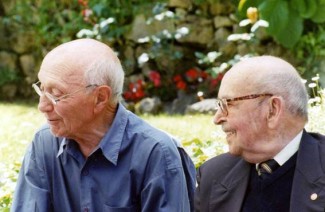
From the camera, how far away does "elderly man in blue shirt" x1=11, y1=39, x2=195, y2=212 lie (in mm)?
2736

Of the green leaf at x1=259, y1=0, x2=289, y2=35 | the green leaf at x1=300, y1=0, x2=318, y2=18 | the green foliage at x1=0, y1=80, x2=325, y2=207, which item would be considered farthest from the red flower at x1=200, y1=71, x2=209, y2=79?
the green leaf at x1=300, y1=0, x2=318, y2=18

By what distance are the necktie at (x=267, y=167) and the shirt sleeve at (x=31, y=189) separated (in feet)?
2.78

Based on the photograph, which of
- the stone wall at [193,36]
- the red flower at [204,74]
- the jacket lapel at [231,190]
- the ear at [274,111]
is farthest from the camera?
the red flower at [204,74]

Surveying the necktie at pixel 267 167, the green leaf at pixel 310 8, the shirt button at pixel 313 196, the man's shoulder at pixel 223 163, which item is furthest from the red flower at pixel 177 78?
the shirt button at pixel 313 196

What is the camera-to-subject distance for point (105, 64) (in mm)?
2744

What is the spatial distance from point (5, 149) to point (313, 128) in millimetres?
2870

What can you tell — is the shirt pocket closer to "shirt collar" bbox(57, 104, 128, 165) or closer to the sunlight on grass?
"shirt collar" bbox(57, 104, 128, 165)

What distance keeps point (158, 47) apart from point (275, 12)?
3.92 metres

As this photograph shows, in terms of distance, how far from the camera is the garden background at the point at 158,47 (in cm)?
714

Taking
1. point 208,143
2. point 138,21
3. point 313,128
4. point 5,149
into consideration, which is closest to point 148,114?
point 138,21

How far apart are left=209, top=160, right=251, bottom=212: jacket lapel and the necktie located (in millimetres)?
75

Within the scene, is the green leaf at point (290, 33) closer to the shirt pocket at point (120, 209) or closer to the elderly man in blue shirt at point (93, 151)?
the elderly man in blue shirt at point (93, 151)

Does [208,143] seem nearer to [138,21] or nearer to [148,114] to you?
[148,114]

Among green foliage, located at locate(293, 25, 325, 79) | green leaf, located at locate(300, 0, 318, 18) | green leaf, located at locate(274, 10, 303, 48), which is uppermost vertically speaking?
green leaf, located at locate(300, 0, 318, 18)
